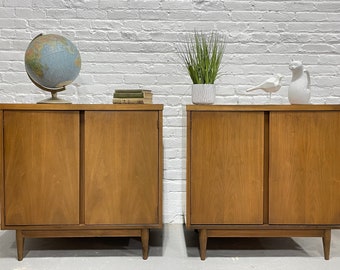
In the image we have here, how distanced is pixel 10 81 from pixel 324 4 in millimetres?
2067

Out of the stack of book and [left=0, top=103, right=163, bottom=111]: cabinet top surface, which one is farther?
the stack of book

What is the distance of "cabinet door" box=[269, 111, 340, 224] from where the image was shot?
1.83 meters

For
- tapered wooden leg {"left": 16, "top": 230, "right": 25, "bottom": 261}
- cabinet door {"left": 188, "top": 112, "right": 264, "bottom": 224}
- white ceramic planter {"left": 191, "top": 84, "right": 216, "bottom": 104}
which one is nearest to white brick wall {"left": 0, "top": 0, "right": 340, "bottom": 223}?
white ceramic planter {"left": 191, "top": 84, "right": 216, "bottom": 104}

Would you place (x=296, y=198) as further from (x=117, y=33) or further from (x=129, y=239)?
(x=117, y=33)

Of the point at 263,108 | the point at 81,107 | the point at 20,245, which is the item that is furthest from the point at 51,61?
the point at 263,108

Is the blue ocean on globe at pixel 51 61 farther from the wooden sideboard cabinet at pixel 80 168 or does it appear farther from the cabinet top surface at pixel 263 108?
the cabinet top surface at pixel 263 108

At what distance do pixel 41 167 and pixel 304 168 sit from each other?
4.14ft

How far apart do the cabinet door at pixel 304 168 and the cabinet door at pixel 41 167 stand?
0.96 m

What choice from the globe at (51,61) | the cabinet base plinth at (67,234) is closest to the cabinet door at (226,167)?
the cabinet base plinth at (67,234)

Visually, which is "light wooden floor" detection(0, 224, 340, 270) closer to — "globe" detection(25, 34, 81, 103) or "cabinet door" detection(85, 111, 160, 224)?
"cabinet door" detection(85, 111, 160, 224)

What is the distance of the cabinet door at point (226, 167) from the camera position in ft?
5.99

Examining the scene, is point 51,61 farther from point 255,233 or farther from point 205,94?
point 255,233

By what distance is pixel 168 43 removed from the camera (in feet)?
8.01

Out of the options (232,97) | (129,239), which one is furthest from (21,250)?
(232,97)
